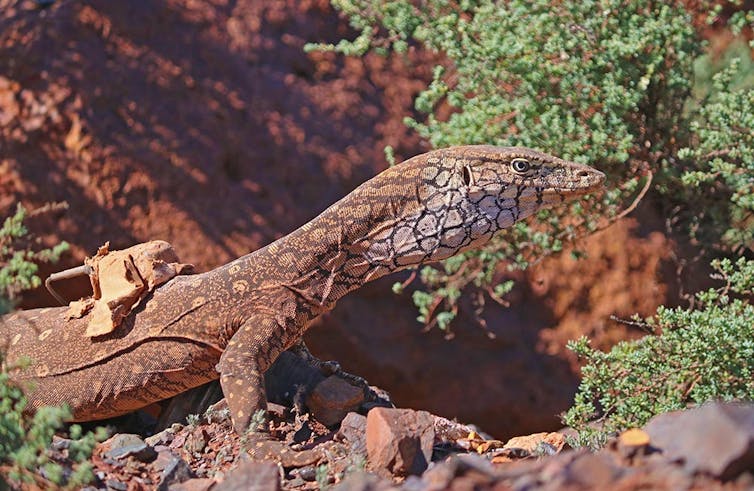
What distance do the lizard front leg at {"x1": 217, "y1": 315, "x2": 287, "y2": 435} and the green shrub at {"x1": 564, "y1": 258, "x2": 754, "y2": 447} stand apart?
169 cm

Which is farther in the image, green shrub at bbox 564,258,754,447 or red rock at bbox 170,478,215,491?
green shrub at bbox 564,258,754,447

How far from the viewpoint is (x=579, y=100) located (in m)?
7.34

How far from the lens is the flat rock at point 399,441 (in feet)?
14.7

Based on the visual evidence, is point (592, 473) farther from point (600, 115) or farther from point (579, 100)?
point (579, 100)

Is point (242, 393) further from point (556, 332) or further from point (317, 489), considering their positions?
point (556, 332)

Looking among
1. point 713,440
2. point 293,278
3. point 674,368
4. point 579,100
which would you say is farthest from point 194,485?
point 579,100

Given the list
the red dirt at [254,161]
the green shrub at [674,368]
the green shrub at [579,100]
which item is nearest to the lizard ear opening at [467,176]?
the green shrub at [674,368]

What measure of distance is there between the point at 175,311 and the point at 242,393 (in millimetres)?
769

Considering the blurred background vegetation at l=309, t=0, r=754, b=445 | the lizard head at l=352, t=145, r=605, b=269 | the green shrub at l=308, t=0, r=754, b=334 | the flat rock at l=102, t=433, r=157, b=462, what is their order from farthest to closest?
1. the green shrub at l=308, t=0, r=754, b=334
2. the blurred background vegetation at l=309, t=0, r=754, b=445
3. the lizard head at l=352, t=145, r=605, b=269
4. the flat rock at l=102, t=433, r=157, b=462

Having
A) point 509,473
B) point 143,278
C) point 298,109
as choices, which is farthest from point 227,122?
point 509,473

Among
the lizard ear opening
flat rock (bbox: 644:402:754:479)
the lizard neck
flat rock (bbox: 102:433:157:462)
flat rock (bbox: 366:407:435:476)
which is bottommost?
flat rock (bbox: 102:433:157:462)

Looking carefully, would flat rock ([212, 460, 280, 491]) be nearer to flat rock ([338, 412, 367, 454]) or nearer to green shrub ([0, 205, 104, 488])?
green shrub ([0, 205, 104, 488])

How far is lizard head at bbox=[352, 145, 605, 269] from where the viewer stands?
518 cm

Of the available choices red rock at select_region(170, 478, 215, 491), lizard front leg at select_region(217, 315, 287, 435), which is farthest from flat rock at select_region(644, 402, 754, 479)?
lizard front leg at select_region(217, 315, 287, 435)
